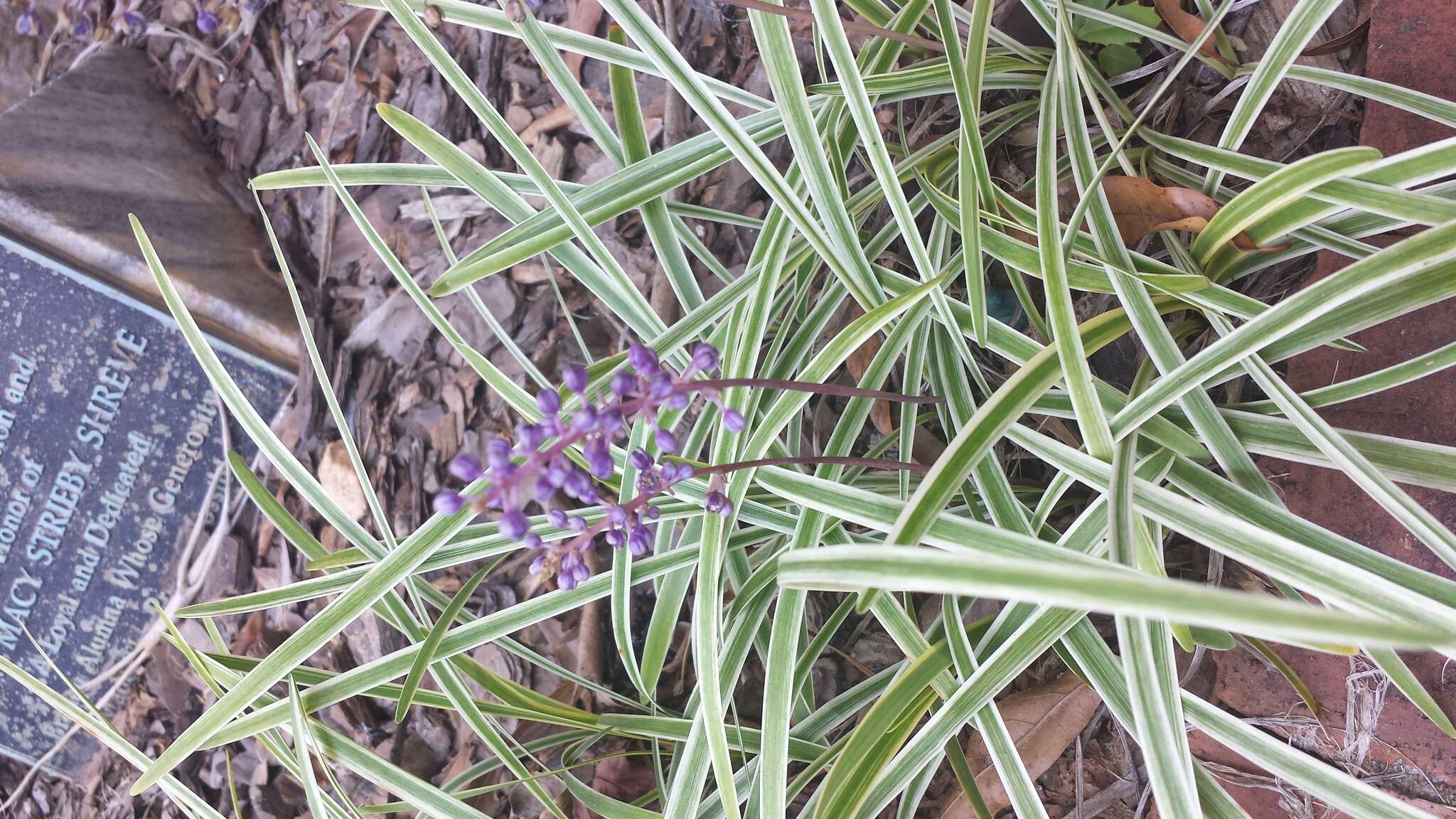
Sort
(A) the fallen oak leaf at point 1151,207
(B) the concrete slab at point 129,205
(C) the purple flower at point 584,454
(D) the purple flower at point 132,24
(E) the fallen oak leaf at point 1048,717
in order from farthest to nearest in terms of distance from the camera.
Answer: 1. (D) the purple flower at point 132,24
2. (B) the concrete slab at point 129,205
3. (E) the fallen oak leaf at point 1048,717
4. (A) the fallen oak leaf at point 1151,207
5. (C) the purple flower at point 584,454

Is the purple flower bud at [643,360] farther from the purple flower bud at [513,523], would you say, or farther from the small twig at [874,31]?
the small twig at [874,31]

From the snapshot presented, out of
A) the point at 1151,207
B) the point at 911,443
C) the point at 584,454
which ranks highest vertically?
the point at 1151,207

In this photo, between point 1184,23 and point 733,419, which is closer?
point 733,419

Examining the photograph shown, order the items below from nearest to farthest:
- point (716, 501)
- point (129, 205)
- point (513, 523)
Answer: point (513, 523) < point (716, 501) < point (129, 205)

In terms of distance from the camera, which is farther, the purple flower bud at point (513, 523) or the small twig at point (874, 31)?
the small twig at point (874, 31)

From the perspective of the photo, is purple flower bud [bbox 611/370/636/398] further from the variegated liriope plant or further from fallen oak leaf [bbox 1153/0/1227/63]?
fallen oak leaf [bbox 1153/0/1227/63]

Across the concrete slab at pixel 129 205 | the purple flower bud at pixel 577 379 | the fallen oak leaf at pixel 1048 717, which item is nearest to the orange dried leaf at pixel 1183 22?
the fallen oak leaf at pixel 1048 717

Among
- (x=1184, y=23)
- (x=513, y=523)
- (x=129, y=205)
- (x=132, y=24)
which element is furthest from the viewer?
(x=132, y=24)

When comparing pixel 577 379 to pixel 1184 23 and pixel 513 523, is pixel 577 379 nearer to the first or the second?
pixel 513 523

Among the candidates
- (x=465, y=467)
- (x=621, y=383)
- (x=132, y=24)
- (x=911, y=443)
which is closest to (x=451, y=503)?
(x=465, y=467)
